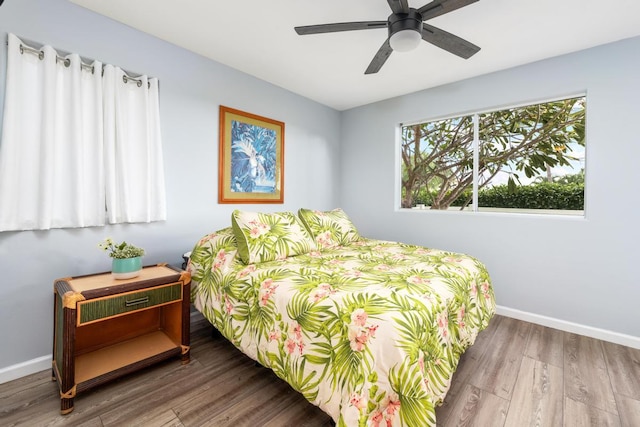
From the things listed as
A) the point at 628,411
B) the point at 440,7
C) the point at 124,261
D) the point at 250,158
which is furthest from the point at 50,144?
the point at 628,411

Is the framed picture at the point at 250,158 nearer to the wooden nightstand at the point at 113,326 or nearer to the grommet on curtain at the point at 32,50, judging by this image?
the wooden nightstand at the point at 113,326

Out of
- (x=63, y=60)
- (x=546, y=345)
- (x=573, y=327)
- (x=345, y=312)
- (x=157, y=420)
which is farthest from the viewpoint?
(x=573, y=327)

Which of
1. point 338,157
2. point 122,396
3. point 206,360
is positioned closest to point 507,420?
point 206,360

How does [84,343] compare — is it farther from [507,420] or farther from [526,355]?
[526,355]

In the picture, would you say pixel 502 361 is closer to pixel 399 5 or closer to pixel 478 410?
pixel 478 410

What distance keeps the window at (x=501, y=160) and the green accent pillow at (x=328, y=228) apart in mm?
1251

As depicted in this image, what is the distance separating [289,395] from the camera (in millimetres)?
1677

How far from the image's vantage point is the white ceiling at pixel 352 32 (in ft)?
6.42

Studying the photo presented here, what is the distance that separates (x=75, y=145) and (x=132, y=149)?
0.35 m

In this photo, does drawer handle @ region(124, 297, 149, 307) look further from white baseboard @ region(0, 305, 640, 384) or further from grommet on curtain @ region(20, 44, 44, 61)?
grommet on curtain @ region(20, 44, 44, 61)

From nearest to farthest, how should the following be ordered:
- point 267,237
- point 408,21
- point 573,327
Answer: point 408,21 → point 267,237 → point 573,327

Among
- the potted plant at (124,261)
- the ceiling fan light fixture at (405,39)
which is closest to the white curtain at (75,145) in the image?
the potted plant at (124,261)

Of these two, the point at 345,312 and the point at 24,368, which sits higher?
→ the point at 345,312

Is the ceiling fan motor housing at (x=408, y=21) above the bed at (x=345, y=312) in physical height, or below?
above
